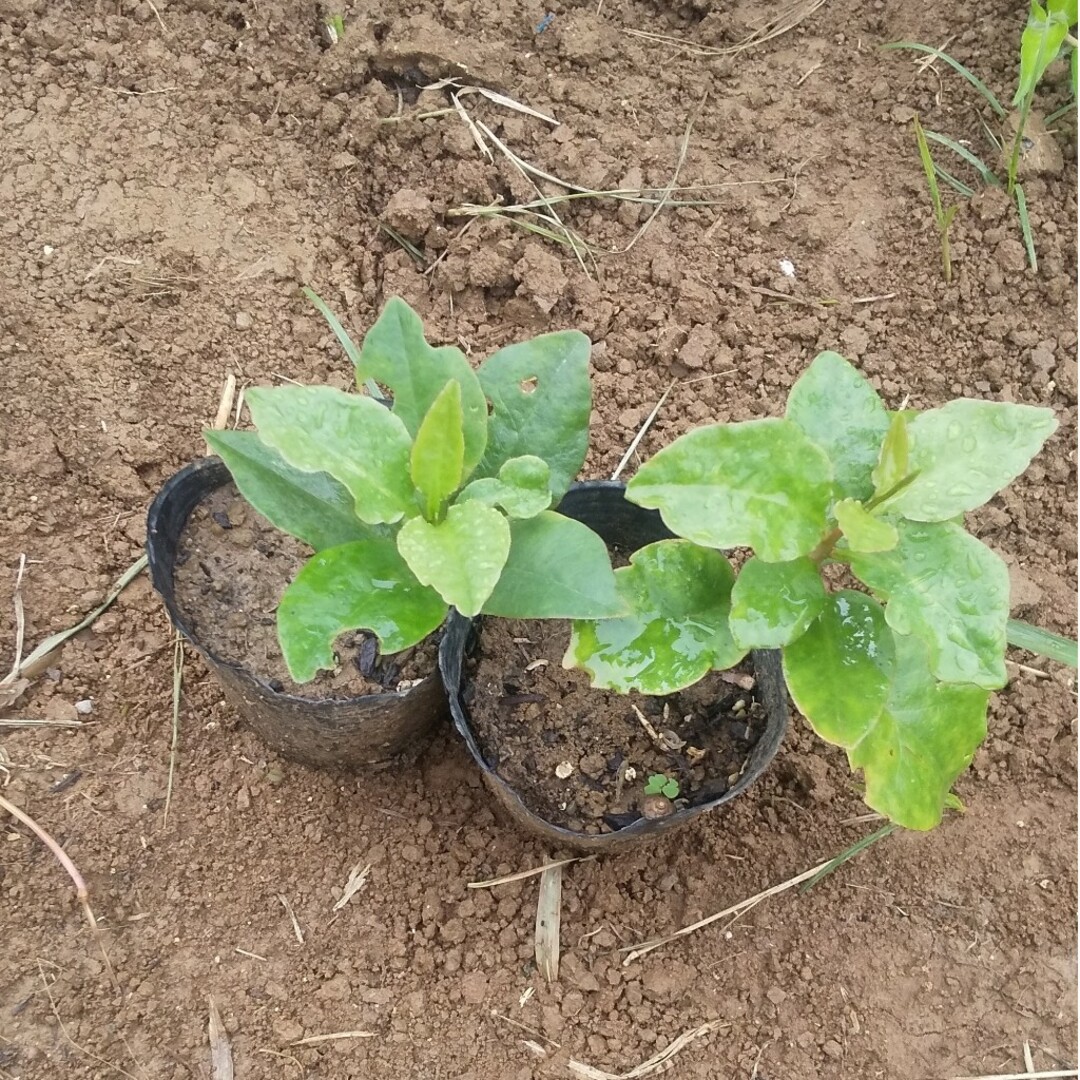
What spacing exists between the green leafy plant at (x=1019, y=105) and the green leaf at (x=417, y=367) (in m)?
1.24

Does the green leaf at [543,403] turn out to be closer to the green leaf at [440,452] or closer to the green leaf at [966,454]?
the green leaf at [440,452]

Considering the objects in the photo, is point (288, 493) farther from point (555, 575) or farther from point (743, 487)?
point (743, 487)

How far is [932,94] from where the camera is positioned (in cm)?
223

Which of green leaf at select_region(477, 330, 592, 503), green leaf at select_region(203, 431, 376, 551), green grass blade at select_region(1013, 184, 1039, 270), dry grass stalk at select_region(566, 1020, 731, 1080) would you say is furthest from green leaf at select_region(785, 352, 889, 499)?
green grass blade at select_region(1013, 184, 1039, 270)

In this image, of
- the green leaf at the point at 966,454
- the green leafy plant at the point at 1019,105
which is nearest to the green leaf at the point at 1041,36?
the green leafy plant at the point at 1019,105

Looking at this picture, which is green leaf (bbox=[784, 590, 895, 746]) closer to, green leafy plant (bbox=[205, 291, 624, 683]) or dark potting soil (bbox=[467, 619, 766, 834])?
green leafy plant (bbox=[205, 291, 624, 683])

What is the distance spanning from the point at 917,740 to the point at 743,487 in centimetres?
50

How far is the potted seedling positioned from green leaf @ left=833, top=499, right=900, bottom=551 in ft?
0.92

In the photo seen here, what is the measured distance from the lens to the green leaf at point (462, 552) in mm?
1129

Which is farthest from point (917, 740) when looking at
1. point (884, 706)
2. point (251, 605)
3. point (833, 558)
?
point (251, 605)

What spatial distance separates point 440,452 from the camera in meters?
1.19

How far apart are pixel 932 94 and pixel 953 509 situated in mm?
1522

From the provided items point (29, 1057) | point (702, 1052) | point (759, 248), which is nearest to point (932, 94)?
point (759, 248)

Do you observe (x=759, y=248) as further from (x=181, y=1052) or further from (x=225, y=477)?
(x=181, y=1052)
